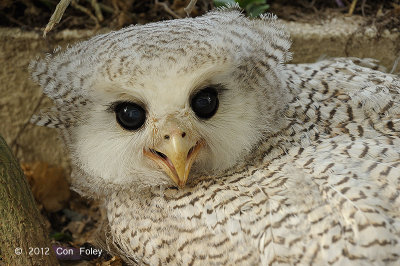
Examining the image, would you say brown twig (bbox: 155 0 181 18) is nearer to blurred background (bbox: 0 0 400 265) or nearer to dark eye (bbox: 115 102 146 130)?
blurred background (bbox: 0 0 400 265)

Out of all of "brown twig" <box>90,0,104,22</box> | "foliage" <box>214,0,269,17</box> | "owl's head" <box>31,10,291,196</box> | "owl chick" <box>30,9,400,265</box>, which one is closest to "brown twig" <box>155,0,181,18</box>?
"brown twig" <box>90,0,104,22</box>

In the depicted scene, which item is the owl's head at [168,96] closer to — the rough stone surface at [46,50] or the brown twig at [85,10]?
the rough stone surface at [46,50]

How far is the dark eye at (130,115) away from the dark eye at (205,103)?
178mm

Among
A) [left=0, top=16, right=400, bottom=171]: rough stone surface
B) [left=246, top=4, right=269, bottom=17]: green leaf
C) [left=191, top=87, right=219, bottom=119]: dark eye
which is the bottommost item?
[left=0, top=16, right=400, bottom=171]: rough stone surface

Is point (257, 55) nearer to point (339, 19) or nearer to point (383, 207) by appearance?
point (383, 207)

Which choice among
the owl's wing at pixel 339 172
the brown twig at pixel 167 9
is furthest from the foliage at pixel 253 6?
the owl's wing at pixel 339 172

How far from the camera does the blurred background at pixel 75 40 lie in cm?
307

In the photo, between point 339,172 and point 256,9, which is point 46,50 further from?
point 339,172

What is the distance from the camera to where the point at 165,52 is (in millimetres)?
1810

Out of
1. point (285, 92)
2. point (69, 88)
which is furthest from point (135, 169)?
point (285, 92)

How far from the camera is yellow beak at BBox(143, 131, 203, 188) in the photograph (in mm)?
1784

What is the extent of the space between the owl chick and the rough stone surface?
96 cm

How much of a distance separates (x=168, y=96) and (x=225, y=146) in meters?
0.31

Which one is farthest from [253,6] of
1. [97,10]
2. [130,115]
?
[130,115]
